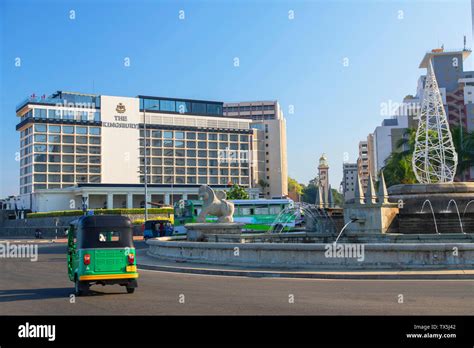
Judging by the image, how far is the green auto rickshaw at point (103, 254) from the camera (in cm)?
1262

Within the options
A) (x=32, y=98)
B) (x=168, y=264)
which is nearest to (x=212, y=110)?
(x=32, y=98)

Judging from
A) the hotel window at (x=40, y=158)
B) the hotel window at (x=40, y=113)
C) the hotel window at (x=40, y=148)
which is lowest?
the hotel window at (x=40, y=158)

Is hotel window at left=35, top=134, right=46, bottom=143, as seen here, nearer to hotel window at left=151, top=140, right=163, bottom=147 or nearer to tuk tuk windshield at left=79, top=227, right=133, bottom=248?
hotel window at left=151, top=140, right=163, bottom=147

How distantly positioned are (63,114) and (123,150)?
13.8 meters

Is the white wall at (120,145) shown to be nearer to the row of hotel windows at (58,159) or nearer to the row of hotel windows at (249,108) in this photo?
the row of hotel windows at (58,159)

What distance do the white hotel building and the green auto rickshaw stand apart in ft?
249

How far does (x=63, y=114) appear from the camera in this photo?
101 meters

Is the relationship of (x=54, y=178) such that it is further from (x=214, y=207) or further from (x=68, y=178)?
(x=214, y=207)

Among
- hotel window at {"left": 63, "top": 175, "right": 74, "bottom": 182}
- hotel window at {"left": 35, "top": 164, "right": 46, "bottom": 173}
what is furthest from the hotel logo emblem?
hotel window at {"left": 35, "top": 164, "right": 46, "bottom": 173}

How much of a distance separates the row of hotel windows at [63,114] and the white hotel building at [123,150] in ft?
0.60

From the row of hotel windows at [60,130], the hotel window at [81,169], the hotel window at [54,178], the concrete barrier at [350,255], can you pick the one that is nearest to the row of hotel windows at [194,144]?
the row of hotel windows at [60,130]
